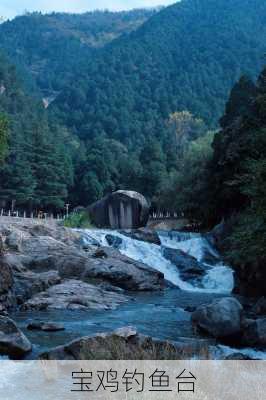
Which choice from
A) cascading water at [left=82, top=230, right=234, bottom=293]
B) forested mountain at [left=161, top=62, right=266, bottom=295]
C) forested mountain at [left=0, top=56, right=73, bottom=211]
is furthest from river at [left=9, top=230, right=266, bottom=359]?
forested mountain at [left=0, top=56, right=73, bottom=211]

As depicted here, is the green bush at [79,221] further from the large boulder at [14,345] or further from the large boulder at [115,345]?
the large boulder at [115,345]

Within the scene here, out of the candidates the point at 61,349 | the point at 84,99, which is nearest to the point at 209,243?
the point at 61,349

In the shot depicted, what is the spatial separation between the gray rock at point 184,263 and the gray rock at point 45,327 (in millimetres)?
17842

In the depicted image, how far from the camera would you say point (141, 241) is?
132ft

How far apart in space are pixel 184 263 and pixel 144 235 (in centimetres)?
525

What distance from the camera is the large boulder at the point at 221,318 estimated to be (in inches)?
688

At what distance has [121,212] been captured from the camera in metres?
51.9

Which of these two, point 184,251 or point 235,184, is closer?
point 235,184

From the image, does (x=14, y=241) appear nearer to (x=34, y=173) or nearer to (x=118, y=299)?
(x=118, y=299)

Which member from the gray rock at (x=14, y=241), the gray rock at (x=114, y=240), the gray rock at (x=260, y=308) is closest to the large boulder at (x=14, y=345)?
the gray rock at (x=260, y=308)

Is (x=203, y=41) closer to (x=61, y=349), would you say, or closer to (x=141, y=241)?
(x=141, y=241)

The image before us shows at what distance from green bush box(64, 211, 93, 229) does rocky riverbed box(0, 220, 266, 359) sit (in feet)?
28.1

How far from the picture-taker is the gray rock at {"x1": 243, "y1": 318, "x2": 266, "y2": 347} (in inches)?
655

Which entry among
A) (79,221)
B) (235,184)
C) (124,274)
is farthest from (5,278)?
(79,221)
